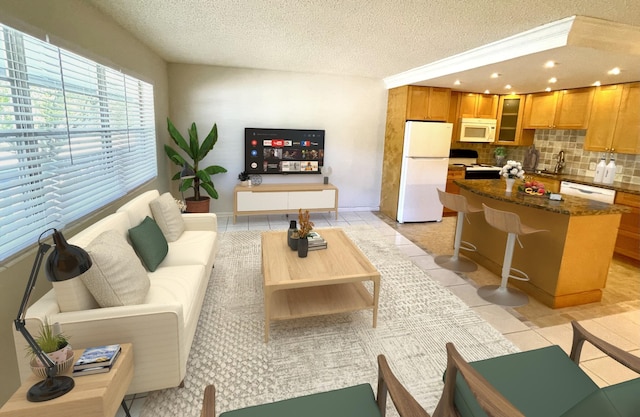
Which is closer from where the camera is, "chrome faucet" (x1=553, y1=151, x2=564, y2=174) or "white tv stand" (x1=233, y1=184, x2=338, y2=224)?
"white tv stand" (x1=233, y1=184, x2=338, y2=224)

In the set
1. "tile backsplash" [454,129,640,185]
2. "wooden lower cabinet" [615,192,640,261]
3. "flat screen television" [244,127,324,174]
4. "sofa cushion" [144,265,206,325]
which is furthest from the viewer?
"flat screen television" [244,127,324,174]

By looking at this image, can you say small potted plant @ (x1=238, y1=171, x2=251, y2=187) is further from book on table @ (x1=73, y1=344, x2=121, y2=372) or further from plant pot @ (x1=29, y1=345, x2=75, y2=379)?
plant pot @ (x1=29, y1=345, x2=75, y2=379)

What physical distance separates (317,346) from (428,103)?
454cm

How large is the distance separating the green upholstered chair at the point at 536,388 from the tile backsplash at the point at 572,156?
461 cm

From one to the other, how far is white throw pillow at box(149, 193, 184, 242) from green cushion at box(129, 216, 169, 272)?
35cm

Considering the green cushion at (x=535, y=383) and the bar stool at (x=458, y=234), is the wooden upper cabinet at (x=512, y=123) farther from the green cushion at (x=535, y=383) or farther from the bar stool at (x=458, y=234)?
the green cushion at (x=535, y=383)

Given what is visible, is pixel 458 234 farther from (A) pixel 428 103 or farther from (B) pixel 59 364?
(B) pixel 59 364

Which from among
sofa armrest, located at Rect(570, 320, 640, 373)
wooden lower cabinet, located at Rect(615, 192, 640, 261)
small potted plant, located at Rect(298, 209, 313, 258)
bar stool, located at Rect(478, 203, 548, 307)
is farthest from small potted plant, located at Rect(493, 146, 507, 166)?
sofa armrest, located at Rect(570, 320, 640, 373)

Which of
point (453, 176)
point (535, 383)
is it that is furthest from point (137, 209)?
point (453, 176)

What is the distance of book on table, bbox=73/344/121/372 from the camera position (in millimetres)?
1511

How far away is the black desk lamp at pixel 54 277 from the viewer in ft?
4.24

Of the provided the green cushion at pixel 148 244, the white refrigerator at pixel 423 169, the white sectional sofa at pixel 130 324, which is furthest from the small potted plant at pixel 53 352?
the white refrigerator at pixel 423 169

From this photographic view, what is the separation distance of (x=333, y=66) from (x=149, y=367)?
4.53 m

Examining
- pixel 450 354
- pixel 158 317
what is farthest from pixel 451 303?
pixel 158 317
